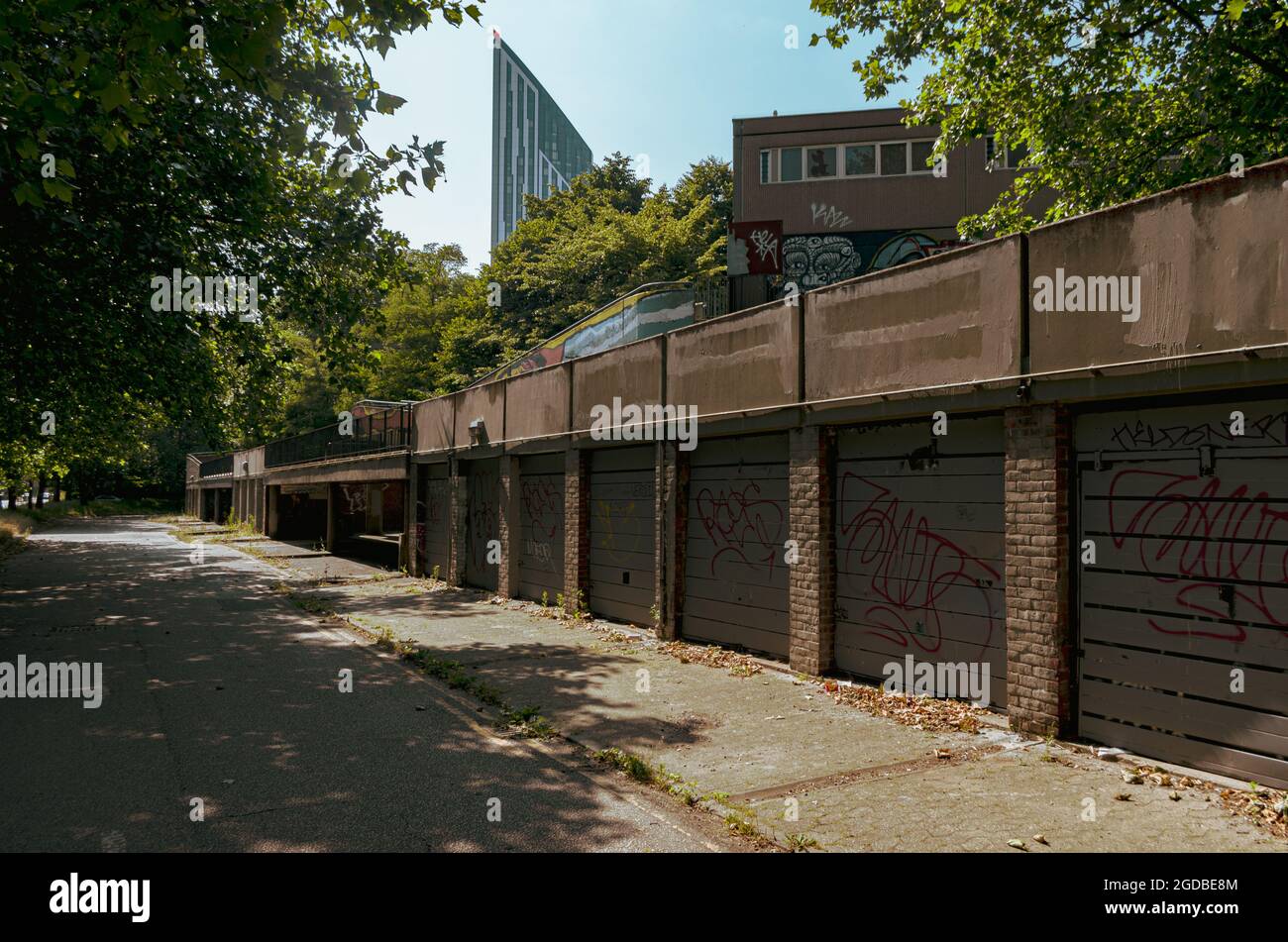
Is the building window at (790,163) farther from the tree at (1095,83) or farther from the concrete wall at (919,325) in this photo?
the concrete wall at (919,325)

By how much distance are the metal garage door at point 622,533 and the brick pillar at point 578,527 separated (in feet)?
0.34

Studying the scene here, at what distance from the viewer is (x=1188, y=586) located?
6070 mm

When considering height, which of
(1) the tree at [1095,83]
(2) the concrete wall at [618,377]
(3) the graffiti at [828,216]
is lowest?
(2) the concrete wall at [618,377]

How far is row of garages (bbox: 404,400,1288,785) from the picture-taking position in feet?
18.7

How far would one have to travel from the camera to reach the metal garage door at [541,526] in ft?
49.8

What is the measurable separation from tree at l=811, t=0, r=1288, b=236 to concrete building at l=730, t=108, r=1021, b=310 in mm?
12721

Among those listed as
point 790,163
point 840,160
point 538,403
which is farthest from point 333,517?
point 840,160

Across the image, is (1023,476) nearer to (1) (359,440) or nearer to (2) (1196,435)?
(2) (1196,435)

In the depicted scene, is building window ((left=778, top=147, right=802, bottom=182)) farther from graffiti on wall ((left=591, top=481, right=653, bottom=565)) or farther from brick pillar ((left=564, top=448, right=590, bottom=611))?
graffiti on wall ((left=591, top=481, right=653, bottom=565))

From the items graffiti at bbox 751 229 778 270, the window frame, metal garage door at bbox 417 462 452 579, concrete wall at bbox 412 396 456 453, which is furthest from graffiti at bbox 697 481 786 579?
the window frame

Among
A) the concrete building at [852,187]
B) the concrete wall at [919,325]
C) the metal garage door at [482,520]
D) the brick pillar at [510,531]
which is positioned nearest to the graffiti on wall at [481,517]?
the metal garage door at [482,520]

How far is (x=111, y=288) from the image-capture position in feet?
42.4
